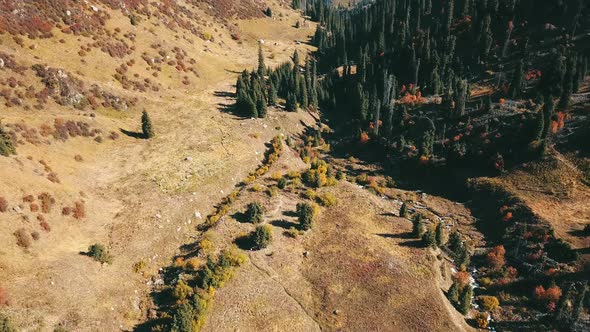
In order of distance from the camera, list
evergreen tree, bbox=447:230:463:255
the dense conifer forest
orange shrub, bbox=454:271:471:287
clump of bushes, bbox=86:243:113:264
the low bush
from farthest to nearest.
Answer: the dense conifer forest < evergreen tree, bbox=447:230:463:255 < orange shrub, bbox=454:271:471:287 < clump of bushes, bbox=86:243:113:264 < the low bush

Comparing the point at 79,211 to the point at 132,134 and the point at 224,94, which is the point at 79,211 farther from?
the point at 224,94

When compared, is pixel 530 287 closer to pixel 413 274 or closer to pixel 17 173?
pixel 413 274

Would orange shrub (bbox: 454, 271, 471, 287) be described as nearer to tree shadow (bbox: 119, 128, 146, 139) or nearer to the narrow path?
the narrow path

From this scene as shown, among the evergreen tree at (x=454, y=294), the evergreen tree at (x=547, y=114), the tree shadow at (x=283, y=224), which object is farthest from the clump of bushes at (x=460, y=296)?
the evergreen tree at (x=547, y=114)

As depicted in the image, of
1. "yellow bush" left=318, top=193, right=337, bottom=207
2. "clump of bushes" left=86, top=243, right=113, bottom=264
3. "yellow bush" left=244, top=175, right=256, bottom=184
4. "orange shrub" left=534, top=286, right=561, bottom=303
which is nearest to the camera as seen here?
"clump of bushes" left=86, top=243, right=113, bottom=264

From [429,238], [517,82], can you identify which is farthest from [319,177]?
[517,82]

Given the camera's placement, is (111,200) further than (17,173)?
Yes

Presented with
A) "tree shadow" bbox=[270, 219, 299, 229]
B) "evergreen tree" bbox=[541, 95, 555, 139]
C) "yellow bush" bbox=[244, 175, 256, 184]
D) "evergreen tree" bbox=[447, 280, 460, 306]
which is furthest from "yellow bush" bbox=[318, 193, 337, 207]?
"evergreen tree" bbox=[541, 95, 555, 139]

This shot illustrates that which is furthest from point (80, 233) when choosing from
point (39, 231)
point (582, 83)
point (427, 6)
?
point (427, 6)
